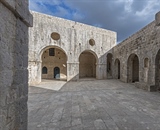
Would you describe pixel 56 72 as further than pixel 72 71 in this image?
Yes

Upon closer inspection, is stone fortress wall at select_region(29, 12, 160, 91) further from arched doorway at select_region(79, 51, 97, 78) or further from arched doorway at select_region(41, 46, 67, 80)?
arched doorway at select_region(79, 51, 97, 78)

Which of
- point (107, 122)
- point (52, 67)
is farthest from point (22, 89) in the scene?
point (52, 67)

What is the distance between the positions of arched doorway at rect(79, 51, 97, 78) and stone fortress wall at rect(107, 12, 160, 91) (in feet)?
22.3

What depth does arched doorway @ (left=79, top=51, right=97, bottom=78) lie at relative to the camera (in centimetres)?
1823

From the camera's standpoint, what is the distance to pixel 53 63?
16.3 meters

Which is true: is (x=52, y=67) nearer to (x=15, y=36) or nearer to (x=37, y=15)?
(x=37, y=15)

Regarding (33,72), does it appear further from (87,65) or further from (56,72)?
(87,65)

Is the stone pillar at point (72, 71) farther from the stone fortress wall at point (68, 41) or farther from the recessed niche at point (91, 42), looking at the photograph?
the recessed niche at point (91, 42)

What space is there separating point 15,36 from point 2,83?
2.77ft

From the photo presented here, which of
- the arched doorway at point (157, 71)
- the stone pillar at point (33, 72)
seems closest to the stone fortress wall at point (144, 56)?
the arched doorway at point (157, 71)

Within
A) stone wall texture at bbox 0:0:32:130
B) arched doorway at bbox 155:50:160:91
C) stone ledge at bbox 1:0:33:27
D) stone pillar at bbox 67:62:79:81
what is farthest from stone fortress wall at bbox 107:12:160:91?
stone ledge at bbox 1:0:33:27

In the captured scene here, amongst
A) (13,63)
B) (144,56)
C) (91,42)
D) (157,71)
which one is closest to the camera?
(13,63)

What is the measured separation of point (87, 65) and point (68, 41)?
313 inches

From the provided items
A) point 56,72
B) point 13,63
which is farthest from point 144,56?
point 56,72
